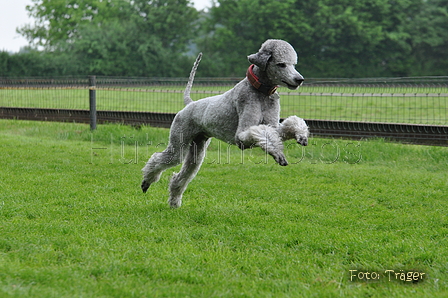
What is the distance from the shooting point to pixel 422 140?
8.94m

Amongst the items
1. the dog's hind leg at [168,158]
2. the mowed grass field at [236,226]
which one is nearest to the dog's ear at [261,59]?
the dog's hind leg at [168,158]

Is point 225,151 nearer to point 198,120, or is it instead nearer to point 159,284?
point 198,120

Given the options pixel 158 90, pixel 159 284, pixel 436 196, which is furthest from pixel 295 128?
pixel 158 90

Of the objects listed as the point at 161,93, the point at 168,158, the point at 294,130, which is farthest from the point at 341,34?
the point at 294,130

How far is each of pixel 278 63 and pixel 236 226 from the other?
1912 mm

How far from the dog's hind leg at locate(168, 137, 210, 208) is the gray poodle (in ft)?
0.08

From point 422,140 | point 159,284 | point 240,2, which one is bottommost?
point 159,284

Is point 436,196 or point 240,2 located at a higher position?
point 240,2

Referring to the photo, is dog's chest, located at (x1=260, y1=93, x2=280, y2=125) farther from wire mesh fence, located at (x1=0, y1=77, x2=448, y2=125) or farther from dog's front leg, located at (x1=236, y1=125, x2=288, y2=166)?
wire mesh fence, located at (x1=0, y1=77, x2=448, y2=125)

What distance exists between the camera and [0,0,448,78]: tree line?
130 feet

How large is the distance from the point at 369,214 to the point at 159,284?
10.1ft

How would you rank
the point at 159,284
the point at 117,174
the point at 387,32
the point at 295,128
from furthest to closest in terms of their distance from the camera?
1. the point at 387,32
2. the point at 117,174
3. the point at 295,128
4. the point at 159,284

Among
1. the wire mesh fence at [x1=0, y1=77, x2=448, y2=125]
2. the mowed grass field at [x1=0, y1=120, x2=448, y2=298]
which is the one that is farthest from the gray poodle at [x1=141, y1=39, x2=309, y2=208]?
the wire mesh fence at [x1=0, y1=77, x2=448, y2=125]

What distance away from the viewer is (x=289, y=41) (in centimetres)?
4091
